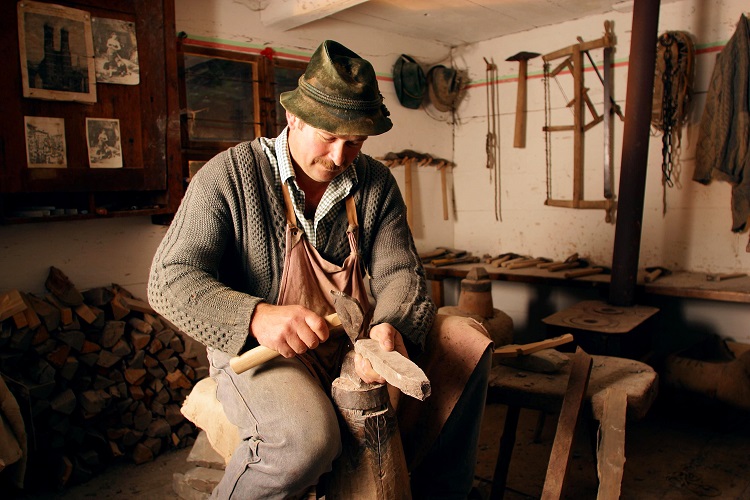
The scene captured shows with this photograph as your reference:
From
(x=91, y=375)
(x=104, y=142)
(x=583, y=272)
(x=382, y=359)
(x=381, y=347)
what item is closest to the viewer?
(x=382, y=359)

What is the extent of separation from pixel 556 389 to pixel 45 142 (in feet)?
9.21

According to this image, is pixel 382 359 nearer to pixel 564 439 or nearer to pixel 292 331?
pixel 292 331

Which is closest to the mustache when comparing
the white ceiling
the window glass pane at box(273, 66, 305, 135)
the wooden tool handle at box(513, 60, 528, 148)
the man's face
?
the man's face

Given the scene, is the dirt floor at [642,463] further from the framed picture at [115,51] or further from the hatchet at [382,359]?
the framed picture at [115,51]

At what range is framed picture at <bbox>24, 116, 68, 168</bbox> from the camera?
311 cm

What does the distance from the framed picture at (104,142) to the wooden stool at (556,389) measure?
93.7 inches

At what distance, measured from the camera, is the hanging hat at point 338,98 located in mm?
1970

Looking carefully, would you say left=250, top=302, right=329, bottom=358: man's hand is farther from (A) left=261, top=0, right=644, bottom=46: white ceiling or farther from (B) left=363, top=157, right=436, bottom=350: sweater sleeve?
(A) left=261, top=0, right=644, bottom=46: white ceiling

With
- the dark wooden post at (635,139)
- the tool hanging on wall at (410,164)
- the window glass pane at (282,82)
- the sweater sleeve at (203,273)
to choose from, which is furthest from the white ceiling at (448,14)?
the sweater sleeve at (203,273)

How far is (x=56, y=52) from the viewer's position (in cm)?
318

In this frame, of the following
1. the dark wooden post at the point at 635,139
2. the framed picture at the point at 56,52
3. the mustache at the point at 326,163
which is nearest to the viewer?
the mustache at the point at 326,163

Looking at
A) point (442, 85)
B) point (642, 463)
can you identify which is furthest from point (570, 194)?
point (642, 463)

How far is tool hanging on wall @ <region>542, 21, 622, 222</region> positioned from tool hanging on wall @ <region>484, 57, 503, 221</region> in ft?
1.66

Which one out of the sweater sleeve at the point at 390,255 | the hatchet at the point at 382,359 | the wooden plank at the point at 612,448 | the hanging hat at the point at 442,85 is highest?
the hanging hat at the point at 442,85
